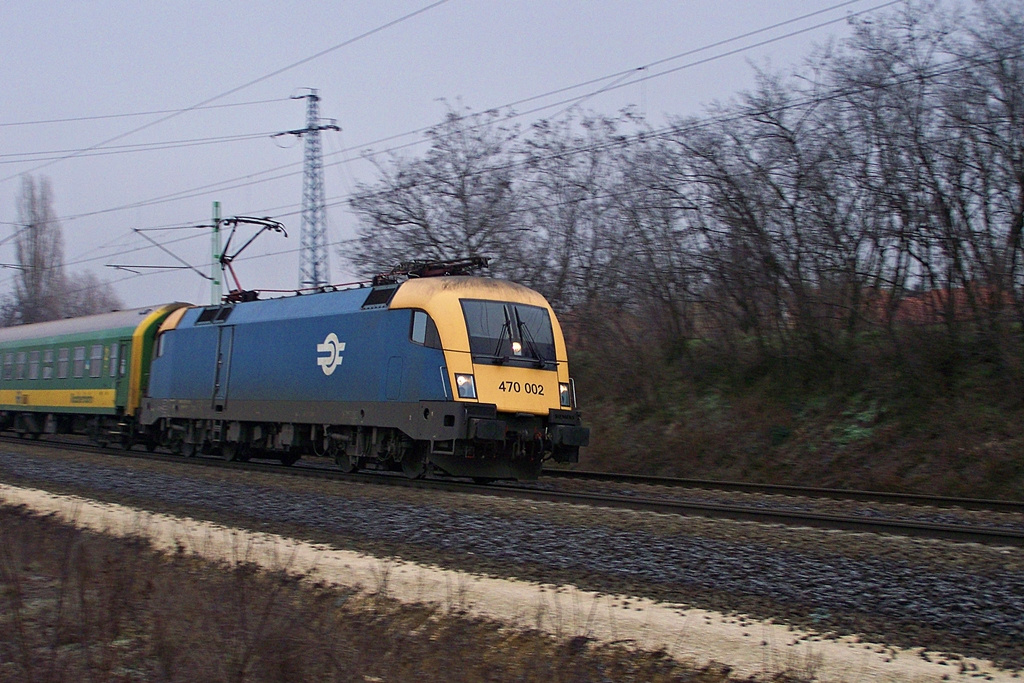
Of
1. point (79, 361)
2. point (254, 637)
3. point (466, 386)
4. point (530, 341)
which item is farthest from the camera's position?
point (79, 361)

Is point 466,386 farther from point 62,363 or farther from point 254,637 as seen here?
point 62,363

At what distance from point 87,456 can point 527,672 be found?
1708cm

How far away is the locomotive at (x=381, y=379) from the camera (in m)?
13.8

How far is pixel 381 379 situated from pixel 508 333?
2126 mm

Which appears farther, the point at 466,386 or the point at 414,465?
the point at 414,465

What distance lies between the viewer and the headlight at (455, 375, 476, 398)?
44.2ft

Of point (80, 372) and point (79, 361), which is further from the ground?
point (79, 361)

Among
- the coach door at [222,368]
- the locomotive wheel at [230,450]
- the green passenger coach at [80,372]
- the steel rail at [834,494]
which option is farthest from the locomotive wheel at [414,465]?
the green passenger coach at [80,372]

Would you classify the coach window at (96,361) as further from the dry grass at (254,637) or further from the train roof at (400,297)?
the dry grass at (254,637)

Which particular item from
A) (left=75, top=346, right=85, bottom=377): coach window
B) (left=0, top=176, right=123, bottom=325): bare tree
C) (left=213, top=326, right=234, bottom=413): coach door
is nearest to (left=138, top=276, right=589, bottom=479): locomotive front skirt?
(left=213, top=326, right=234, bottom=413): coach door

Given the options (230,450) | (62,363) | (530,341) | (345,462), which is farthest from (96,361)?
(530,341)

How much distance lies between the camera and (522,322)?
578 inches

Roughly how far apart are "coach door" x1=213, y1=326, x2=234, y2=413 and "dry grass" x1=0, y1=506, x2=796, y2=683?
37.3 feet

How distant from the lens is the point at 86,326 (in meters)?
25.2
